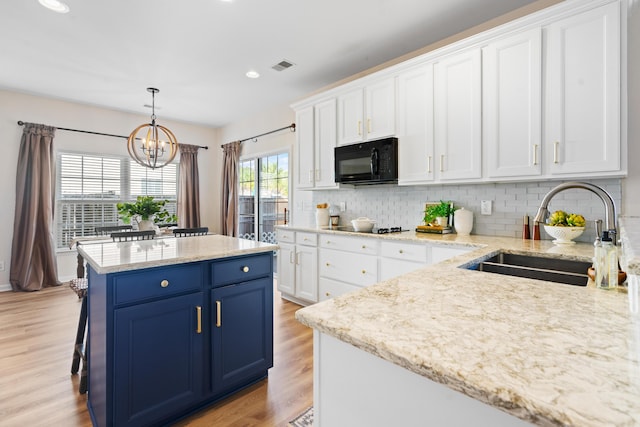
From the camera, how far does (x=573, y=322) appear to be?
0.73 metres

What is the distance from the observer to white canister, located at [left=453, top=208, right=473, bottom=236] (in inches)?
111

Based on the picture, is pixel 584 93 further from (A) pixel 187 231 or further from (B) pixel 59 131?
(B) pixel 59 131

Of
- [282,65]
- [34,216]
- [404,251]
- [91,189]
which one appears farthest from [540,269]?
[91,189]

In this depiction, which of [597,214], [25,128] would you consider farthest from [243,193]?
[597,214]

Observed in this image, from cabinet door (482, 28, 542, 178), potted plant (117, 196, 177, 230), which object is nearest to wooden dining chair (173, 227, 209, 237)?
potted plant (117, 196, 177, 230)

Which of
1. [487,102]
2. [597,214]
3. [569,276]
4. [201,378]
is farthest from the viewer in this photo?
[487,102]

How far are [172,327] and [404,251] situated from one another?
71.2 inches

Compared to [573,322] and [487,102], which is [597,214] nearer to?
[487,102]

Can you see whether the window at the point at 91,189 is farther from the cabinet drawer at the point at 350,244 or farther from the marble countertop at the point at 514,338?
the marble countertop at the point at 514,338

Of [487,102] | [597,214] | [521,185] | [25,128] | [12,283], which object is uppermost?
[25,128]

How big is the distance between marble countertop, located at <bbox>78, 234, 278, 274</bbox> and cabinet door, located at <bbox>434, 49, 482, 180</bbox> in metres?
1.66

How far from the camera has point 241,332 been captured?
1.99m

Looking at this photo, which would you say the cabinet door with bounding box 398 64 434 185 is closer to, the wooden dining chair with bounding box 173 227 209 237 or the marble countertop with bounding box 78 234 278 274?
the marble countertop with bounding box 78 234 278 274

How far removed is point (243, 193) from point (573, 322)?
5.42 meters
